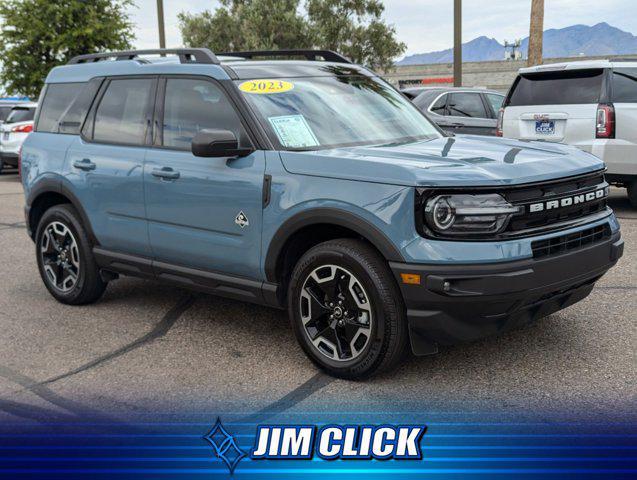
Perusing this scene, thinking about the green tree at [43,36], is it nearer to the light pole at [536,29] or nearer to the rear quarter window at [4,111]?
the rear quarter window at [4,111]

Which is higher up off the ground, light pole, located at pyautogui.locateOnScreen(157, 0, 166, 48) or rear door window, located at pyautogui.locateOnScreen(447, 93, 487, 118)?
light pole, located at pyautogui.locateOnScreen(157, 0, 166, 48)

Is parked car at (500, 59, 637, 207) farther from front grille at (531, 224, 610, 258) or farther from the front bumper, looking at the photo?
the front bumper

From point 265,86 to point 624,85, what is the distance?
6178 millimetres

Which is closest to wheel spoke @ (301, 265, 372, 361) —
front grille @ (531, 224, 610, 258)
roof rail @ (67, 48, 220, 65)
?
front grille @ (531, 224, 610, 258)

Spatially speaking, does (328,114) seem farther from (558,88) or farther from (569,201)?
(558,88)

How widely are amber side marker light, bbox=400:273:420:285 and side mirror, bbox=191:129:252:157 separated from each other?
1.33 m

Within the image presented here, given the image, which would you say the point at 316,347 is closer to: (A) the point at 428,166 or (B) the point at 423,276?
(B) the point at 423,276

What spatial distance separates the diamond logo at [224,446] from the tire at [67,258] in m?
2.48

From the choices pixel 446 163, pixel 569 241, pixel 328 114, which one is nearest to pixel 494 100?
pixel 328 114

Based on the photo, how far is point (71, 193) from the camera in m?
5.89

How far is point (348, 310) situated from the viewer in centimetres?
426

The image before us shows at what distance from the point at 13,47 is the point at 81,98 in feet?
70.7

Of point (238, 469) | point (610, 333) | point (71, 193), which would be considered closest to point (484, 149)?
point (610, 333)

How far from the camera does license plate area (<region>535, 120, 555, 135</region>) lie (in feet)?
31.9
